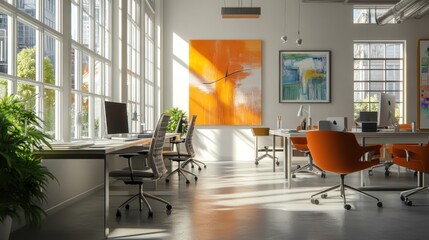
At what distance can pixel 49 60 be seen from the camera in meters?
5.12

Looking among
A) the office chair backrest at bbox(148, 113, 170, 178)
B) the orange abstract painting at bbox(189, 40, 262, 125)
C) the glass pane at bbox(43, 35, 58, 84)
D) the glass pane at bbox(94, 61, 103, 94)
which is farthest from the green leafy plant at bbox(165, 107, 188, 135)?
the office chair backrest at bbox(148, 113, 170, 178)

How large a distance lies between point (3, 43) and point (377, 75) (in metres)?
10.4

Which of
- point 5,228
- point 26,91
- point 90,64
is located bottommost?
point 5,228

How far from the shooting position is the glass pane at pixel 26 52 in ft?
14.2

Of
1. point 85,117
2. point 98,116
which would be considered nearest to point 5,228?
point 85,117

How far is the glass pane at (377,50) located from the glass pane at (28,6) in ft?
32.0

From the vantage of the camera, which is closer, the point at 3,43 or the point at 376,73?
the point at 3,43

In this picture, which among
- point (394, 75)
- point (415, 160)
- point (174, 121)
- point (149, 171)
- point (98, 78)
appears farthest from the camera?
point (394, 75)

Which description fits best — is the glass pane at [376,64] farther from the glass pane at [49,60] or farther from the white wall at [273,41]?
the glass pane at [49,60]

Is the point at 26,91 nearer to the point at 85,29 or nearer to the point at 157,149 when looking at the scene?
the point at 157,149

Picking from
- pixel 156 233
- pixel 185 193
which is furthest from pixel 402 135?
pixel 156 233

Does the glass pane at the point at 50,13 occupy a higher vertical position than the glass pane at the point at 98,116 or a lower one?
higher

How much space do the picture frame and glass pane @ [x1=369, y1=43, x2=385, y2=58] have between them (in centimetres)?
122

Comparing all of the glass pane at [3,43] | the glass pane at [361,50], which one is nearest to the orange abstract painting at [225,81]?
the glass pane at [361,50]
